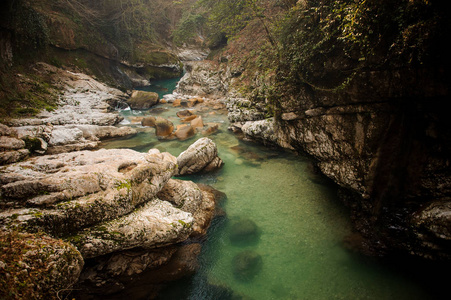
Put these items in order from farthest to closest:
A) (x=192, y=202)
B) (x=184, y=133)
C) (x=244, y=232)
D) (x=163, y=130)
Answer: (x=163, y=130) → (x=184, y=133) → (x=192, y=202) → (x=244, y=232)

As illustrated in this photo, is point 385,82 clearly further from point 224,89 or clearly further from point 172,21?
point 172,21

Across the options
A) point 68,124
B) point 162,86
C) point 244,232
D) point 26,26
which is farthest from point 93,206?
point 162,86

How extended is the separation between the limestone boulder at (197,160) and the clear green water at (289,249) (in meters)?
0.51

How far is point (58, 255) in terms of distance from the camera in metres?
3.82

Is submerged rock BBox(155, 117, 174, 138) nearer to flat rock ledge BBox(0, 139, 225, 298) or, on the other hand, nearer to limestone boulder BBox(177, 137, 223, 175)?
limestone boulder BBox(177, 137, 223, 175)

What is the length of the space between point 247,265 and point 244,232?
1.25 metres

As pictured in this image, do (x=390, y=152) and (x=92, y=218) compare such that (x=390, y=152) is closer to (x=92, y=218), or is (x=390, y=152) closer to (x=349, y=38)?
(x=349, y=38)

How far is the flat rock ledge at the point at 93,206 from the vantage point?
173 inches

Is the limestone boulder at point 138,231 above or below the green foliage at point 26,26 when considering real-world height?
below

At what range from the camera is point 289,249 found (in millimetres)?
6496

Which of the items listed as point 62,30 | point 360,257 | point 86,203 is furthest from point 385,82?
point 62,30

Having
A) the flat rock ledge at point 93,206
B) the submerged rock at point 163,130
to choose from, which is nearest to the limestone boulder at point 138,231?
the flat rock ledge at point 93,206

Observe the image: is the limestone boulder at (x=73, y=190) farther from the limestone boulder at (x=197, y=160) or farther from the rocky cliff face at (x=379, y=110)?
the rocky cliff face at (x=379, y=110)

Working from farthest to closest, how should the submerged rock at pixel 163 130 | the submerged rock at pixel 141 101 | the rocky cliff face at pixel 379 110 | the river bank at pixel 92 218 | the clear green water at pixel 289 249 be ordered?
the submerged rock at pixel 141 101
the submerged rock at pixel 163 130
the clear green water at pixel 289 249
the rocky cliff face at pixel 379 110
the river bank at pixel 92 218
